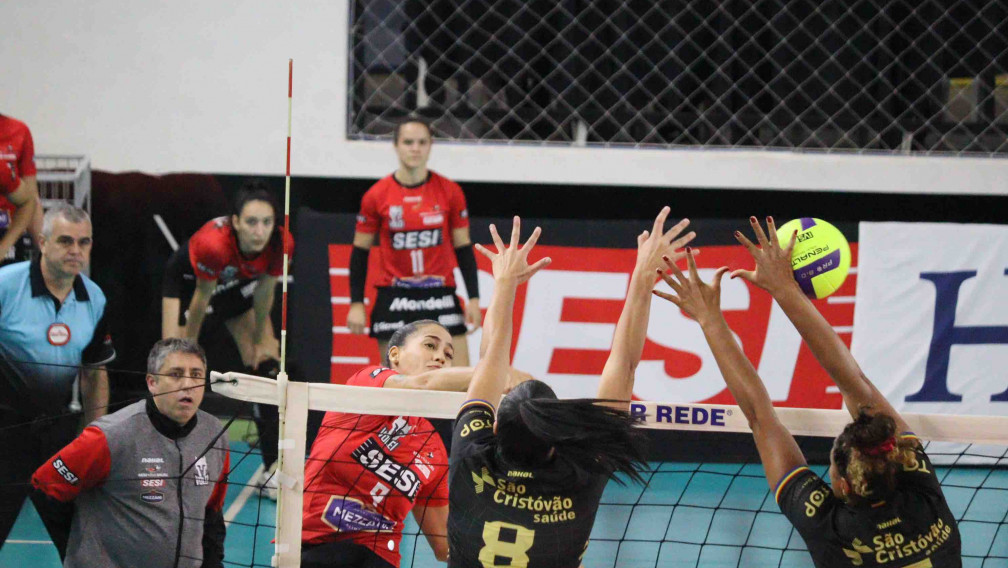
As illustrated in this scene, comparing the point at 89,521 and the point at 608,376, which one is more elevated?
the point at 608,376

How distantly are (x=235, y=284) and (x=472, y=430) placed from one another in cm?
475

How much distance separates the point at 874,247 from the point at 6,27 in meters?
6.47

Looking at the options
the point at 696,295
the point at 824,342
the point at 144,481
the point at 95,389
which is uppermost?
the point at 696,295

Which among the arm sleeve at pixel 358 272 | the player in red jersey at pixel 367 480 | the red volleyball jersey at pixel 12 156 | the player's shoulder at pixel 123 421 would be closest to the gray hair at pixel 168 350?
the player's shoulder at pixel 123 421

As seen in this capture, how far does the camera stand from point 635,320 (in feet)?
9.77

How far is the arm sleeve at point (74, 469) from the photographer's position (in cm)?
331

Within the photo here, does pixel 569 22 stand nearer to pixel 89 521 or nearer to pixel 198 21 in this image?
pixel 198 21

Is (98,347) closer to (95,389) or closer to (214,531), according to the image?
(95,389)

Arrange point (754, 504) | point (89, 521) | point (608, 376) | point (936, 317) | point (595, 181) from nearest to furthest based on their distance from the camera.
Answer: point (608, 376), point (89, 521), point (754, 504), point (936, 317), point (595, 181)

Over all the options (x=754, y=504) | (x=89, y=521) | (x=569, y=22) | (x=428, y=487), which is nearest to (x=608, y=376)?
(x=428, y=487)

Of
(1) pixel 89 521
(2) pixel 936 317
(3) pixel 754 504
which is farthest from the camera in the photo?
(2) pixel 936 317

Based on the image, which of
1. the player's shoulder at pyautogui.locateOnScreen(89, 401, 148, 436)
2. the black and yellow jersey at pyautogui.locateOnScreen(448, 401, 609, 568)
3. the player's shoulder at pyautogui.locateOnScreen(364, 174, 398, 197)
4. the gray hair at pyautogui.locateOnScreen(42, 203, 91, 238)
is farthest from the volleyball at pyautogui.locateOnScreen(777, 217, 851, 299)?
the player's shoulder at pyautogui.locateOnScreen(364, 174, 398, 197)

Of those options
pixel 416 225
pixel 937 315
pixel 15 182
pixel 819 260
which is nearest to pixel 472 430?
pixel 819 260

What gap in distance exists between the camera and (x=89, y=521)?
343 cm
